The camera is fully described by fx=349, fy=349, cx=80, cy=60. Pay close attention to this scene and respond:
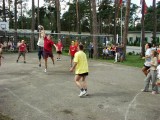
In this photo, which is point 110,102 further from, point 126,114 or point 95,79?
point 95,79

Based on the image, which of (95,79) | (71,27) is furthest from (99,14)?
(95,79)

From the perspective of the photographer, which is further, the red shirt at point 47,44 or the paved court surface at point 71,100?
the red shirt at point 47,44

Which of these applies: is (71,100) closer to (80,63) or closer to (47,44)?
(80,63)

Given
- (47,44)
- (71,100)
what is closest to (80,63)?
(71,100)

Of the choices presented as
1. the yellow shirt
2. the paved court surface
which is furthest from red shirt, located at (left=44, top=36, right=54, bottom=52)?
the yellow shirt

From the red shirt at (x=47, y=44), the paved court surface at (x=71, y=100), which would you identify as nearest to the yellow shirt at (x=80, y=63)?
the paved court surface at (x=71, y=100)

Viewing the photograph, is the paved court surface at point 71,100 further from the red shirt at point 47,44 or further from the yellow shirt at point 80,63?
the red shirt at point 47,44

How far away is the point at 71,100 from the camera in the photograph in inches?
421

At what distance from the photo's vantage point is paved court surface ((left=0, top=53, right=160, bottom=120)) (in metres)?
8.95

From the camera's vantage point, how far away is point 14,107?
9641 millimetres

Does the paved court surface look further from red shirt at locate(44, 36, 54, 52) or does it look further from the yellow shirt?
red shirt at locate(44, 36, 54, 52)

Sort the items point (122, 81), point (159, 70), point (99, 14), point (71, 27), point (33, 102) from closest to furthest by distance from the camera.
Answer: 1. point (33, 102)
2. point (159, 70)
3. point (122, 81)
4. point (99, 14)
5. point (71, 27)

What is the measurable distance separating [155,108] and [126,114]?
1245 mm

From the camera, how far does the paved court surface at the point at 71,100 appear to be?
8953mm
